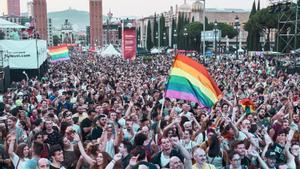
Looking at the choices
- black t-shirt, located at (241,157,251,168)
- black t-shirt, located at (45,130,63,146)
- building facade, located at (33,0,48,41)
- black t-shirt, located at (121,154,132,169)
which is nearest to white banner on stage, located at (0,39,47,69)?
black t-shirt, located at (45,130,63,146)

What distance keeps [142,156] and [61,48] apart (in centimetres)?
2670

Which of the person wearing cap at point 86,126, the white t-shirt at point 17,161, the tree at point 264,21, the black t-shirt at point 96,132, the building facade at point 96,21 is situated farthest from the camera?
the building facade at point 96,21

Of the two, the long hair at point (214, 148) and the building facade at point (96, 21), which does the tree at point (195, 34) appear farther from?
the long hair at point (214, 148)

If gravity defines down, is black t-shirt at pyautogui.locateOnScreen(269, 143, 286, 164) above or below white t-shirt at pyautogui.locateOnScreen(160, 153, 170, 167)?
below

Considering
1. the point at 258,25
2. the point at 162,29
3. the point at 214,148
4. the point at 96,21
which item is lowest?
the point at 162,29

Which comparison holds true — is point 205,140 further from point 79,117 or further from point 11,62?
point 11,62

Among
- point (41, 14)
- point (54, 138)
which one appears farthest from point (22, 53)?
point (41, 14)

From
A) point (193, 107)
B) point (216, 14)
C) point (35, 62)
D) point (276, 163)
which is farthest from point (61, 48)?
point (216, 14)

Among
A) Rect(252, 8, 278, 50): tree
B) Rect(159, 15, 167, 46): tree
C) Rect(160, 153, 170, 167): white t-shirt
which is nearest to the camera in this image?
Rect(160, 153, 170, 167): white t-shirt

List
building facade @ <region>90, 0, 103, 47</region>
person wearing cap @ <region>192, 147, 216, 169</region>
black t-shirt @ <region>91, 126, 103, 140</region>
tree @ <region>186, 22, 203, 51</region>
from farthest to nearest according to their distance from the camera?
1. building facade @ <region>90, 0, 103, 47</region>
2. tree @ <region>186, 22, 203, 51</region>
3. black t-shirt @ <region>91, 126, 103, 140</region>
4. person wearing cap @ <region>192, 147, 216, 169</region>

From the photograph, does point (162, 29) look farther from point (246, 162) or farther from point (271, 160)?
point (246, 162)

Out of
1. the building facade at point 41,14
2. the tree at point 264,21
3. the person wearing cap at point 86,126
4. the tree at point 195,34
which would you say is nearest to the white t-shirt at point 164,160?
the person wearing cap at point 86,126

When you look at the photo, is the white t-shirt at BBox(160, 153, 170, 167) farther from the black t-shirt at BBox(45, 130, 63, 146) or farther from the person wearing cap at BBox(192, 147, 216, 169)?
the black t-shirt at BBox(45, 130, 63, 146)

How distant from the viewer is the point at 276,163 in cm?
704
